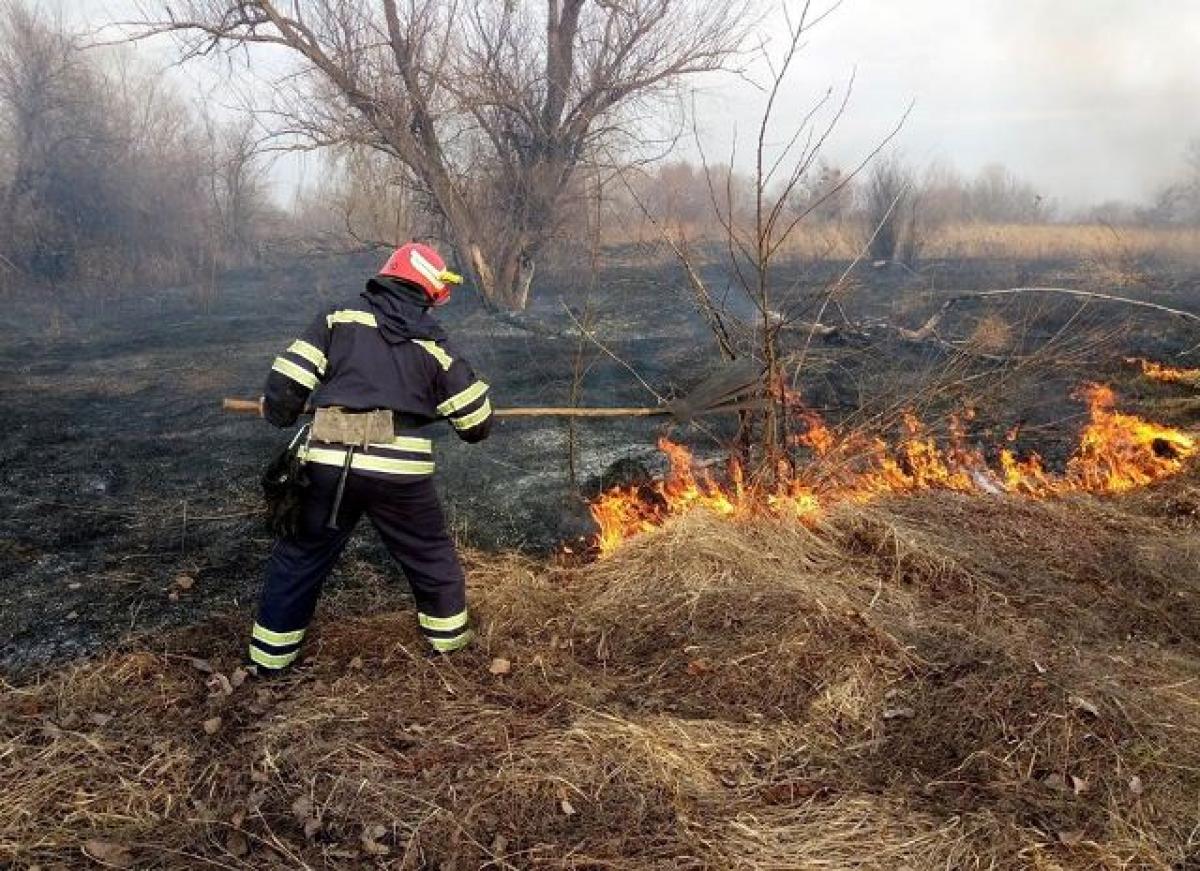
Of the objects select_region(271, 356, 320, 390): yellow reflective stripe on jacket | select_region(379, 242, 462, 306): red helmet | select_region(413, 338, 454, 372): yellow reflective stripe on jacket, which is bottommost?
select_region(271, 356, 320, 390): yellow reflective stripe on jacket

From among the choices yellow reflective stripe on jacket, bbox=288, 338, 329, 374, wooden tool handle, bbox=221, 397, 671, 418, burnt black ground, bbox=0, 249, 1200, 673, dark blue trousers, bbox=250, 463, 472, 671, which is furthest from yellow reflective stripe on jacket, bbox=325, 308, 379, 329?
burnt black ground, bbox=0, 249, 1200, 673

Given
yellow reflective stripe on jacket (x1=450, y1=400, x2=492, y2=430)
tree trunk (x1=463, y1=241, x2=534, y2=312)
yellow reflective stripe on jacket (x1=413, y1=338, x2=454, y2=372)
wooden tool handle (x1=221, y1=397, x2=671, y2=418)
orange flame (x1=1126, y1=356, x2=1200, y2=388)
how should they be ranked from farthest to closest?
tree trunk (x1=463, y1=241, x2=534, y2=312)
orange flame (x1=1126, y1=356, x2=1200, y2=388)
wooden tool handle (x1=221, y1=397, x2=671, y2=418)
yellow reflective stripe on jacket (x1=450, y1=400, x2=492, y2=430)
yellow reflective stripe on jacket (x1=413, y1=338, x2=454, y2=372)

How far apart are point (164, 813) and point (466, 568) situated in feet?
6.70

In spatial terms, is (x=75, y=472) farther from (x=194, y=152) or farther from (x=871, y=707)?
(x=194, y=152)

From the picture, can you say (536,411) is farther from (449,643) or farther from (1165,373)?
(1165,373)

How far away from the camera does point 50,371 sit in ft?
32.9

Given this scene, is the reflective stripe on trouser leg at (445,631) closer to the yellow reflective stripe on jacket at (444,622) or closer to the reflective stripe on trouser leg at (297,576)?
the yellow reflective stripe on jacket at (444,622)

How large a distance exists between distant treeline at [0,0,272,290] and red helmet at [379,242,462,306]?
46.7ft

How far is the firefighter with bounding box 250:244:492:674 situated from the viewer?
3404mm

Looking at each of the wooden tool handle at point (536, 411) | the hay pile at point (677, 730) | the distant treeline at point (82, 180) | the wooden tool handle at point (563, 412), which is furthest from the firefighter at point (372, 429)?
the distant treeline at point (82, 180)

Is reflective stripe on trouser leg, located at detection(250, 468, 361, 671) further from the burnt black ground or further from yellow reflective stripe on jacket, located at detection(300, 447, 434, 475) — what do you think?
the burnt black ground

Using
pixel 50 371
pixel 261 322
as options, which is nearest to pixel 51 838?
pixel 50 371

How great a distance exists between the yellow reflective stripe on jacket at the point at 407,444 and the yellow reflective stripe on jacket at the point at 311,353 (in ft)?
1.30

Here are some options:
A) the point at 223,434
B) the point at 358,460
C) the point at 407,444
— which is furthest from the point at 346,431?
the point at 223,434
